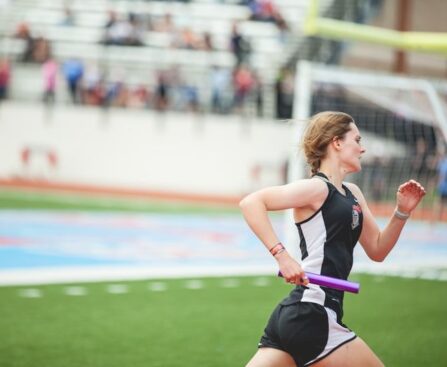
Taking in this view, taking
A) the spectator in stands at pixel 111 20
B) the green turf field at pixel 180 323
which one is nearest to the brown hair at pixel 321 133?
the green turf field at pixel 180 323

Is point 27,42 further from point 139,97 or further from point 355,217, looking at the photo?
point 355,217

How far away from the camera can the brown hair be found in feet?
16.4

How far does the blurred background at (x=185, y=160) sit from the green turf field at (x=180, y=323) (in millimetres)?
32

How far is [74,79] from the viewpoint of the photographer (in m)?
27.4

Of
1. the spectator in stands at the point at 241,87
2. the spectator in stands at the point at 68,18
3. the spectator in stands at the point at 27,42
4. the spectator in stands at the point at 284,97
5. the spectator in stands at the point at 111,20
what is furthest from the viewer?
the spectator in stands at the point at 68,18

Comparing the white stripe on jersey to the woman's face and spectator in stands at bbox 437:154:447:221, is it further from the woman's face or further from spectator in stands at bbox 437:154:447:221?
spectator in stands at bbox 437:154:447:221

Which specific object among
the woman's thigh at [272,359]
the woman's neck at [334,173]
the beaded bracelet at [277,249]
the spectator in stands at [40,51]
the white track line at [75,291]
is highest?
the woman's neck at [334,173]

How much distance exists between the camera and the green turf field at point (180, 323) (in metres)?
7.50

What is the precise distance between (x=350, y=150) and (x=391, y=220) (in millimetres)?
516

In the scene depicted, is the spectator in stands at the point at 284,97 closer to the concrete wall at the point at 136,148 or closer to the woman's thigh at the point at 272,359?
the concrete wall at the point at 136,148

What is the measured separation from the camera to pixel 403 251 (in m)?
15.9

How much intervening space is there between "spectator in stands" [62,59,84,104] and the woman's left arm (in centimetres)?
2290

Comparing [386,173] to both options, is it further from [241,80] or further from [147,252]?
[241,80]

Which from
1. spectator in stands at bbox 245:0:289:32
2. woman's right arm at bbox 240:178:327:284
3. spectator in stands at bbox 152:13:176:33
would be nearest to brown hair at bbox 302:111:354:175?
woman's right arm at bbox 240:178:327:284
